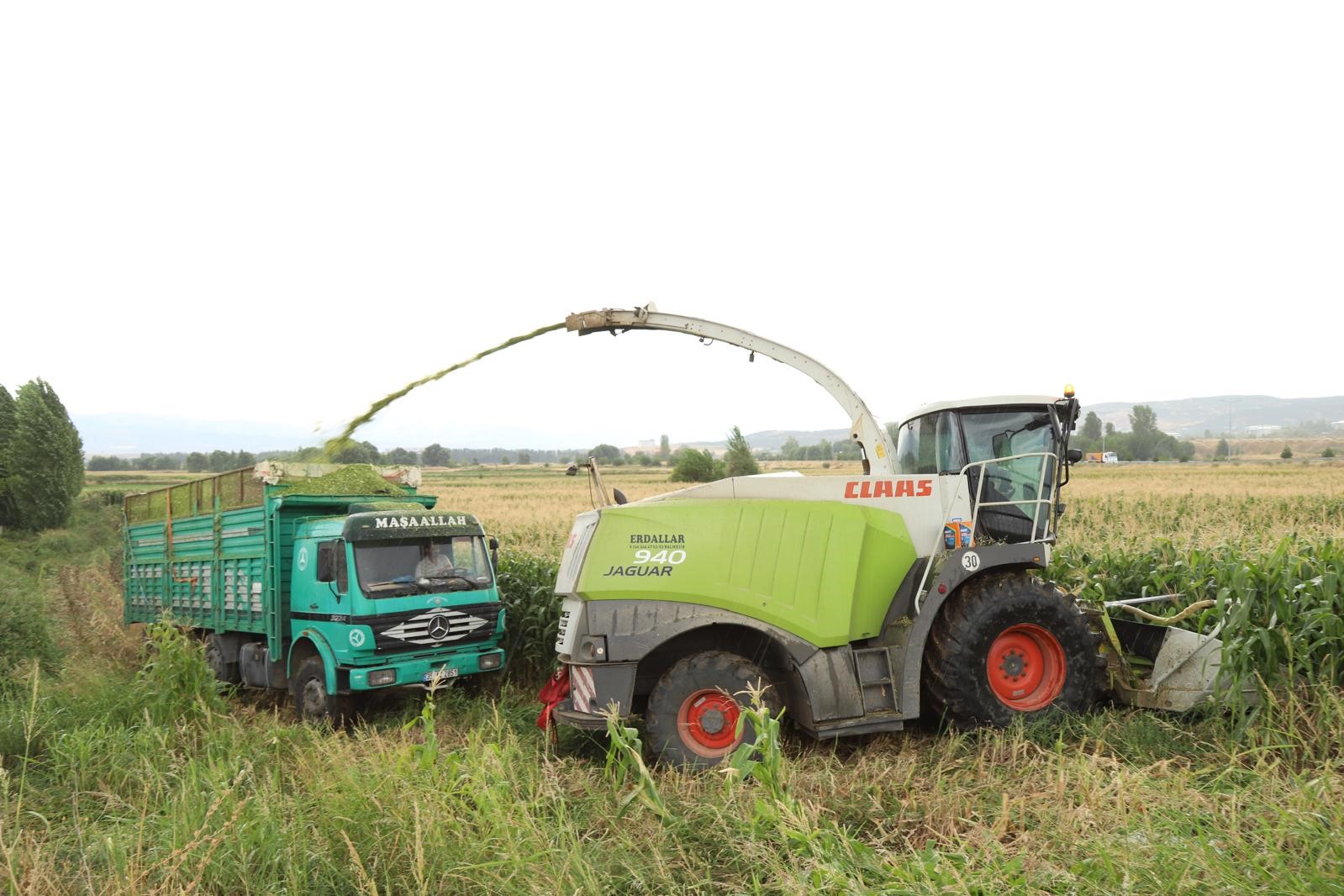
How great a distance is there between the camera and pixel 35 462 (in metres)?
36.9

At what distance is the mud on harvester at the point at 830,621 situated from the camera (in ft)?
21.6

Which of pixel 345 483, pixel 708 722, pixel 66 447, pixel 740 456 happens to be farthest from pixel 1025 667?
pixel 66 447

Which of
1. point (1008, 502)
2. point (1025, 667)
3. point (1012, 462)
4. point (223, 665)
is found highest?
point (1012, 462)

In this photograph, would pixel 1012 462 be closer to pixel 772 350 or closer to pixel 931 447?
pixel 931 447

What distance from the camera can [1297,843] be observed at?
3984 millimetres

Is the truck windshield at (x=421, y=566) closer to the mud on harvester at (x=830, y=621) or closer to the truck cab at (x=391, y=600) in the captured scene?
the truck cab at (x=391, y=600)

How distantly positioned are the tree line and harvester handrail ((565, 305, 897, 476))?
37341mm

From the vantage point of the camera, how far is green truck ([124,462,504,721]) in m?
8.85

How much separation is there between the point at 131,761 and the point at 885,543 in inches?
220

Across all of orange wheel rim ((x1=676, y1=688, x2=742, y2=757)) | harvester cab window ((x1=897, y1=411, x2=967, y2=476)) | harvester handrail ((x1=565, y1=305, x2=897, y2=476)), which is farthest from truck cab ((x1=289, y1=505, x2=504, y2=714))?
harvester cab window ((x1=897, y1=411, x2=967, y2=476))

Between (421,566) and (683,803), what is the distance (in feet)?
16.5

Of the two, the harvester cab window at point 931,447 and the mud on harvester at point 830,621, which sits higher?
the harvester cab window at point 931,447

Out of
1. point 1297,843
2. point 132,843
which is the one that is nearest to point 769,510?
point 1297,843

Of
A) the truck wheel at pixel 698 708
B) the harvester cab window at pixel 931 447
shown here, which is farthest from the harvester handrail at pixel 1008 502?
the truck wheel at pixel 698 708
